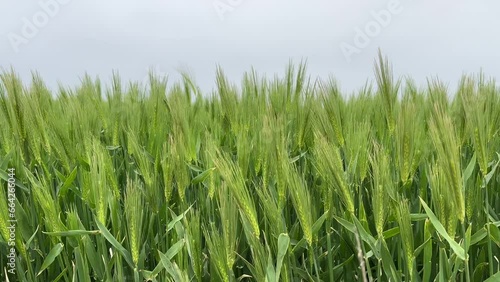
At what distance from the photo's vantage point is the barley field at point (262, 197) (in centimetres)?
89

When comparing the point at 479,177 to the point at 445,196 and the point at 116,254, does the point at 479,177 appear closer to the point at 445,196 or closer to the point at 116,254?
the point at 445,196

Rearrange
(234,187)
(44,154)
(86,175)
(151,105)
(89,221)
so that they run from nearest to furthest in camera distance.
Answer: (234,187), (86,175), (89,221), (44,154), (151,105)

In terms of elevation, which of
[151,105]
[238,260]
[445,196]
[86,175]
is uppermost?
[151,105]

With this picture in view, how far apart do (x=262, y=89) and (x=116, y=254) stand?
81cm

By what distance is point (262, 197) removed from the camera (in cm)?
86

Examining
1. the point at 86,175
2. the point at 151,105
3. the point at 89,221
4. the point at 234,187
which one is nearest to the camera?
the point at 234,187

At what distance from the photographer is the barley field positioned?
34.9 inches

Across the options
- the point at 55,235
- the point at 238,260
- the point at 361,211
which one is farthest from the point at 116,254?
the point at 361,211

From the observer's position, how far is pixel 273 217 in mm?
879
